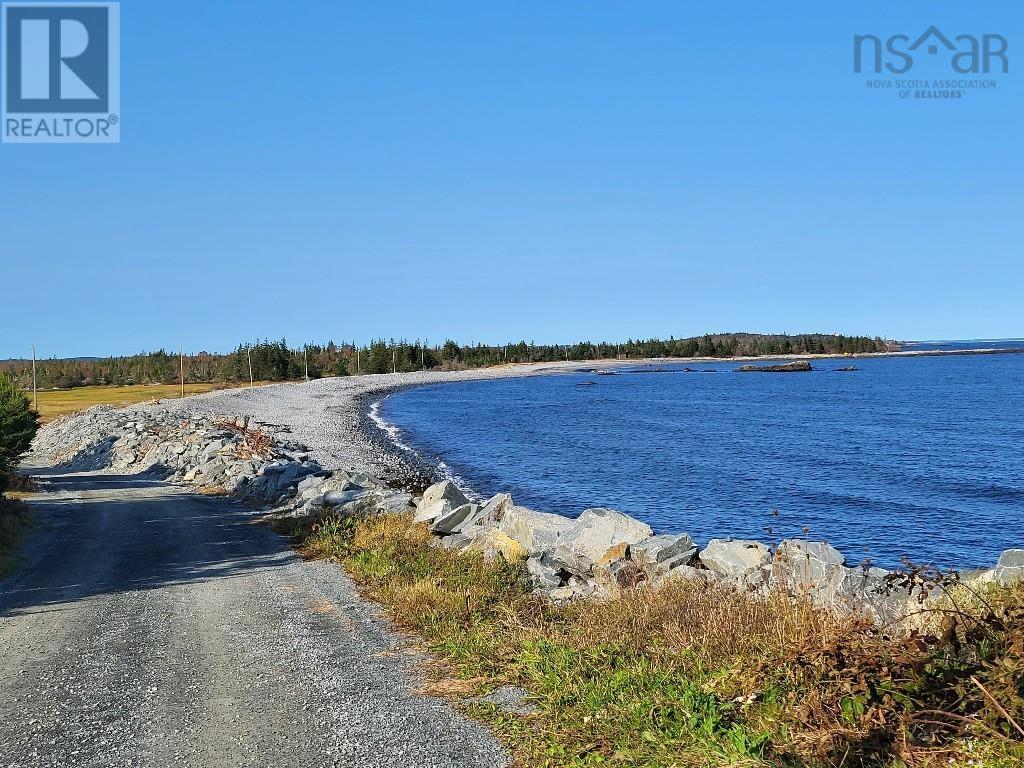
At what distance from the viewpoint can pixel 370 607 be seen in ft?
33.4

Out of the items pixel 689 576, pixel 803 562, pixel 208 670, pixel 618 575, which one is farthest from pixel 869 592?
pixel 208 670

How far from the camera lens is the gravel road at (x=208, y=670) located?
620 centimetres

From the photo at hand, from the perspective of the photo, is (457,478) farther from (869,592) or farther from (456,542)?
(869,592)

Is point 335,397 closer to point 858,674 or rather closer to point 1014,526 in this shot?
point 1014,526

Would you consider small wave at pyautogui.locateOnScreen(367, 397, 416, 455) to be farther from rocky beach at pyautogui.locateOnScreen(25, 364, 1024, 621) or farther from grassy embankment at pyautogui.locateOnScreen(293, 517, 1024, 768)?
grassy embankment at pyautogui.locateOnScreen(293, 517, 1024, 768)

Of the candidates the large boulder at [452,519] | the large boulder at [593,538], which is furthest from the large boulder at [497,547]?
the large boulder at [452,519]

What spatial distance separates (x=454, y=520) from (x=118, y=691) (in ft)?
26.3

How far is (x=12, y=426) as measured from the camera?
2308 centimetres

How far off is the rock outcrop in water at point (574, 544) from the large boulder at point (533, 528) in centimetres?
2

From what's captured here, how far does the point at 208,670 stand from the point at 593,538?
598 cm

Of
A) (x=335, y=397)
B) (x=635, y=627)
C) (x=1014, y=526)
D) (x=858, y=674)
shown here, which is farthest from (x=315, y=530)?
(x=335, y=397)

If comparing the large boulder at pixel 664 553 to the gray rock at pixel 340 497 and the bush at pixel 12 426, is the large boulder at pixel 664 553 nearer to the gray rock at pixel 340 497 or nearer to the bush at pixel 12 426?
the gray rock at pixel 340 497

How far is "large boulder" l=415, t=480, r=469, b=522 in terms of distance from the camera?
15.4 meters

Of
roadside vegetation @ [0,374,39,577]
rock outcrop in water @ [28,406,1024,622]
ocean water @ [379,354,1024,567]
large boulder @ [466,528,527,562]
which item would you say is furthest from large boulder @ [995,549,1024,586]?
roadside vegetation @ [0,374,39,577]
